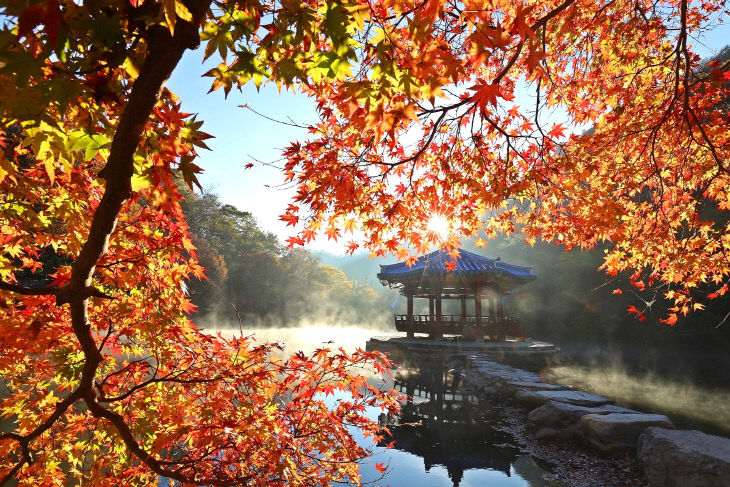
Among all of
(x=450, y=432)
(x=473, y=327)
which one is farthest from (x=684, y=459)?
(x=473, y=327)

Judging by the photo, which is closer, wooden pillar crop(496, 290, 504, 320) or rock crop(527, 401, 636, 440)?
rock crop(527, 401, 636, 440)

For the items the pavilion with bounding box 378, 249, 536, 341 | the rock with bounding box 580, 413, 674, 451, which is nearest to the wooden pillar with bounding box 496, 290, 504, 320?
the pavilion with bounding box 378, 249, 536, 341

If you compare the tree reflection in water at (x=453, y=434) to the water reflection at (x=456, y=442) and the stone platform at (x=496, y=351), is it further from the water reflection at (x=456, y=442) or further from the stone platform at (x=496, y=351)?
the stone platform at (x=496, y=351)

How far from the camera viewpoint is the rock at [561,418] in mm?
6035

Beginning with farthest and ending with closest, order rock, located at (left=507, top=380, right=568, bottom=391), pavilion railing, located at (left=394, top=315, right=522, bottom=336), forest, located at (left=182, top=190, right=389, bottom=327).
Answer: forest, located at (left=182, top=190, right=389, bottom=327)
pavilion railing, located at (left=394, top=315, right=522, bottom=336)
rock, located at (left=507, top=380, right=568, bottom=391)

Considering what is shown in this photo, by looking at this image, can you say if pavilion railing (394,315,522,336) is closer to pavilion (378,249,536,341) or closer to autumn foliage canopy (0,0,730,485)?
pavilion (378,249,536,341)

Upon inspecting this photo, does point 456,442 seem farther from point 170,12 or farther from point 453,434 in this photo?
point 170,12

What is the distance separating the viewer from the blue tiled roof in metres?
13.6

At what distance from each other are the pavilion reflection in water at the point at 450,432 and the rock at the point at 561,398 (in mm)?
846

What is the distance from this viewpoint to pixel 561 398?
23.2 feet

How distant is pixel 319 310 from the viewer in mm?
38812

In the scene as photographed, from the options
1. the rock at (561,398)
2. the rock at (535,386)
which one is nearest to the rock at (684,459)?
the rock at (561,398)

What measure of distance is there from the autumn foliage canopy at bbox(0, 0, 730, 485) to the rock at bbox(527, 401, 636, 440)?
2.77m

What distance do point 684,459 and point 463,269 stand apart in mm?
9568
